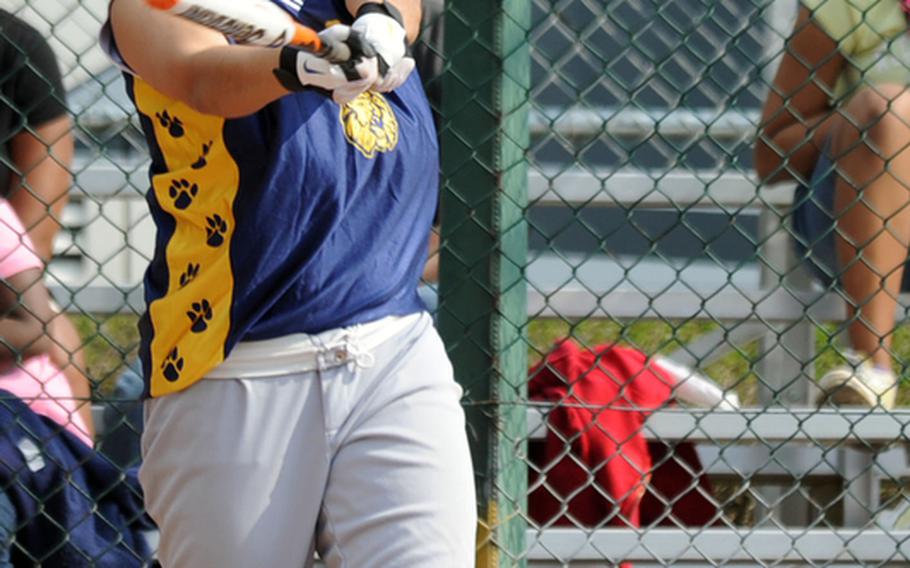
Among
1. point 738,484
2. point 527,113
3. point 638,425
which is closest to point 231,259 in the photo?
point 527,113

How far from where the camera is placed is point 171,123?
1811 mm

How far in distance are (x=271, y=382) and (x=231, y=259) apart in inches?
6.2

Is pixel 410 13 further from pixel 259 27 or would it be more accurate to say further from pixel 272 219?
pixel 259 27

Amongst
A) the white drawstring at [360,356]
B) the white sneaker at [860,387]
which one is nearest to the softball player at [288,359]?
the white drawstring at [360,356]

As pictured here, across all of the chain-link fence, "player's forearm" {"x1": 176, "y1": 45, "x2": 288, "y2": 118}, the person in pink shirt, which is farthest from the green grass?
"player's forearm" {"x1": 176, "y1": 45, "x2": 288, "y2": 118}

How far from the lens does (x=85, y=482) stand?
274 cm

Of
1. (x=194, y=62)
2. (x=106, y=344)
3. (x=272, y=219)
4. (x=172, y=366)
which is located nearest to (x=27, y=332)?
(x=172, y=366)

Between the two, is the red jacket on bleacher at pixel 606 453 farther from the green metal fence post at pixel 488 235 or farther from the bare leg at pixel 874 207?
the bare leg at pixel 874 207

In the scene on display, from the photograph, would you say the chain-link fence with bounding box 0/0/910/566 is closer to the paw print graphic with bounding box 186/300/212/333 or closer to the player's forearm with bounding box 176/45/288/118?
the paw print graphic with bounding box 186/300/212/333

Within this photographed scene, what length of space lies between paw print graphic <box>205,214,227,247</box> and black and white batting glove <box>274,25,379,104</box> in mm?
322

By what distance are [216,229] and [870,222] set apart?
1.74m

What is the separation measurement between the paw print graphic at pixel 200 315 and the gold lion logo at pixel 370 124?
0.27 meters

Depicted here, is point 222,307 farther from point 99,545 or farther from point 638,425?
point 638,425

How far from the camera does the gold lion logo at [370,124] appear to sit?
1.81 meters
